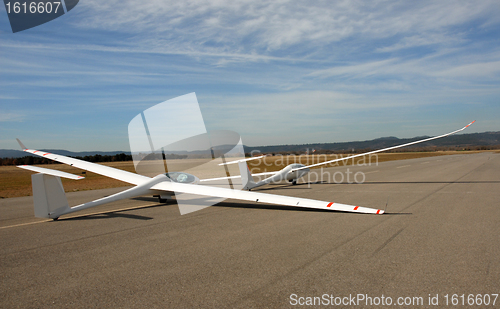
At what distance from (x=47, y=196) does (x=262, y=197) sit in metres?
6.23

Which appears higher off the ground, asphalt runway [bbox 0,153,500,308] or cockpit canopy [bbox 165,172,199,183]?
cockpit canopy [bbox 165,172,199,183]

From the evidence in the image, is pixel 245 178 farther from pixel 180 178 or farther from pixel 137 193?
pixel 137 193

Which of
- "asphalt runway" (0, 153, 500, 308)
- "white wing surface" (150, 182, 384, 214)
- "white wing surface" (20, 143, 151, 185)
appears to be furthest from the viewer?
"white wing surface" (20, 143, 151, 185)

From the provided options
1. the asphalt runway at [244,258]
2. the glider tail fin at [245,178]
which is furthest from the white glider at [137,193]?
the glider tail fin at [245,178]

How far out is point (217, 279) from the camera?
15.7 ft

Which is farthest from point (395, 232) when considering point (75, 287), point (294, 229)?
point (75, 287)

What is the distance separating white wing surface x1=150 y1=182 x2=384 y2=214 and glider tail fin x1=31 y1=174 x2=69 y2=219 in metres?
3.13

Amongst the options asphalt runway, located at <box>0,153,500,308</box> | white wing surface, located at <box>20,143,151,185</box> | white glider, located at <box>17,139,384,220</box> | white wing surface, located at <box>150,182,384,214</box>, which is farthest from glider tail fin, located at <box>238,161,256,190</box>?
asphalt runway, located at <box>0,153,500,308</box>

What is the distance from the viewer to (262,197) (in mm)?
9773

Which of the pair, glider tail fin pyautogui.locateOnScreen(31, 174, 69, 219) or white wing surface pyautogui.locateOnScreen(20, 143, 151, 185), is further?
white wing surface pyautogui.locateOnScreen(20, 143, 151, 185)

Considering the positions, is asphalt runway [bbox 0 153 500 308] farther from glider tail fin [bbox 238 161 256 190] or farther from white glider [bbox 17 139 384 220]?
glider tail fin [bbox 238 161 256 190]

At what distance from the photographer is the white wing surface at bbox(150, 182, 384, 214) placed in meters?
8.69

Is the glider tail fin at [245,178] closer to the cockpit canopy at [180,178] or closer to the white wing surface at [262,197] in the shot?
the cockpit canopy at [180,178]

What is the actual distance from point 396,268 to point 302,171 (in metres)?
14.7
